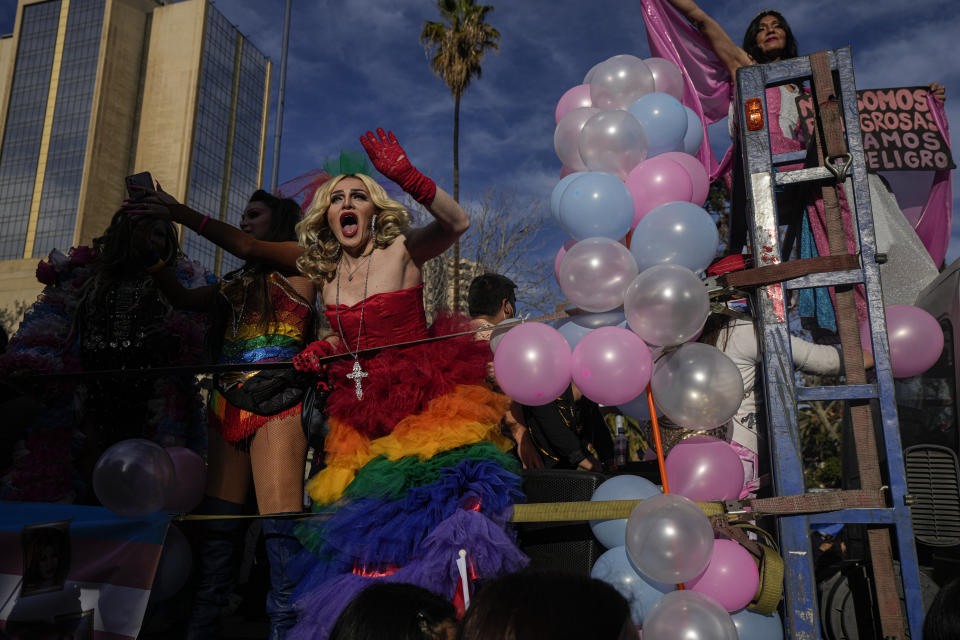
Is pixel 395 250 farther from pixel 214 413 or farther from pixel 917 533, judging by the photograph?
pixel 917 533

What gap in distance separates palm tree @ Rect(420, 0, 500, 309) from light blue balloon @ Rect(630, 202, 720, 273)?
1407cm

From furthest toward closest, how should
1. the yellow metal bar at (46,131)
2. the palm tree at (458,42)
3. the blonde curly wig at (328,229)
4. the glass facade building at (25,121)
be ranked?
the glass facade building at (25,121)
the yellow metal bar at (46,131)
the palm tree at (458,42)
the blonde curly wig at (328,229)

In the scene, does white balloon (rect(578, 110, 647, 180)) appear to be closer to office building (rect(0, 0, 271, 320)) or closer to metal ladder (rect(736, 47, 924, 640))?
metal ladder (rect(736, 47, 924, 640))

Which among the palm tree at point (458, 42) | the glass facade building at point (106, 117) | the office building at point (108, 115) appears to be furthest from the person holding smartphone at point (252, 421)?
the office building at point (108, 115)

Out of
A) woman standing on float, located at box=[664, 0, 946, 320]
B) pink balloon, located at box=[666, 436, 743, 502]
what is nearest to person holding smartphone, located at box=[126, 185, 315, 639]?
pink balloon, located at box=[666, 436, 743, 502]

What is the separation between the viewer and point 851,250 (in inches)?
115

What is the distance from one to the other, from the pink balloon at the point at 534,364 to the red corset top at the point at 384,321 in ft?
1.34

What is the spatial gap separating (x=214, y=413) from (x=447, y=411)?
3.68ft

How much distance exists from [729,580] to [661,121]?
1.95 meters

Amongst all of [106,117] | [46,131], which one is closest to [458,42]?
[106,117]

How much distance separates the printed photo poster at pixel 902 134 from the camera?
357cm

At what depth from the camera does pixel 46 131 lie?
41.7m

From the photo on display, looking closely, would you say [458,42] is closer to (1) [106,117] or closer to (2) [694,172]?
(2) [694,172]

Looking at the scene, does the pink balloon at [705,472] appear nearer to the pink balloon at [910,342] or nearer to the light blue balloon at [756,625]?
the light blue balloon at [756,625]
